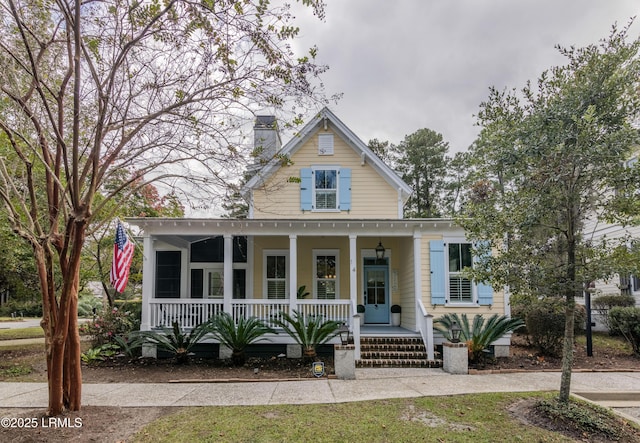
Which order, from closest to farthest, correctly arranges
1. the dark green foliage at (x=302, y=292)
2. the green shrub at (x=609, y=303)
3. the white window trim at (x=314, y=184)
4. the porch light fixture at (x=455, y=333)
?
the porch light fixture at (x=455, y=333)
the dark green foliage at (x=302, y=292)
the white window trim at (x=314, y=184)
the green shrub at (x=609, y=303)

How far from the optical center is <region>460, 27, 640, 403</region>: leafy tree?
524 centimetres

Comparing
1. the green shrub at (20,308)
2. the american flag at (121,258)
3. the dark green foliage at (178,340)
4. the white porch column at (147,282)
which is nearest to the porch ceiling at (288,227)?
the white porch column at (147,282)

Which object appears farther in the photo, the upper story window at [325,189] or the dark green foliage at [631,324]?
the upper story window at [325,189]

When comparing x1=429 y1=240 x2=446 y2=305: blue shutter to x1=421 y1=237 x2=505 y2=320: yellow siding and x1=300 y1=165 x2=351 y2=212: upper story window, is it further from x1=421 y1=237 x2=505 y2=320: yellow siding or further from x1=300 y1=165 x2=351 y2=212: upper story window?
x1=300 y1=165 x2=351 y2=212: upper story window

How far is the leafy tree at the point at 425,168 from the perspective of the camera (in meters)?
27.0

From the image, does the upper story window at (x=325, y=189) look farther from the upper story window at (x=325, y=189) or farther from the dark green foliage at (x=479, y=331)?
the dark green foliage at (x=479, y=331)

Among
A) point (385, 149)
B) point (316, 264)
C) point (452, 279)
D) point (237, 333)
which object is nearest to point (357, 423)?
point (237, 333)

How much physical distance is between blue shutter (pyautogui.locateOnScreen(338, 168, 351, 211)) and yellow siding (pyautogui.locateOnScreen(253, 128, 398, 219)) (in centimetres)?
14

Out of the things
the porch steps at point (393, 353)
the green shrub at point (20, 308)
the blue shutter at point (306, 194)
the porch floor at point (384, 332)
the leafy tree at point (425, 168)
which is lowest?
the green shrub at point (20, 308)

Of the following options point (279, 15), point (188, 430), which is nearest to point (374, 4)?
point (279, 15)

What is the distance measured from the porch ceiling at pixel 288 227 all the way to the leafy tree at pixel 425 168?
1606 centimetres

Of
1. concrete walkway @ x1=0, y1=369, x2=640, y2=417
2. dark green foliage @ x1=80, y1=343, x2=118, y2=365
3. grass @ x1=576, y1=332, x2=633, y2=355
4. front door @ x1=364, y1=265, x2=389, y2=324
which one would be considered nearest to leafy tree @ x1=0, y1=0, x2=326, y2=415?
concrete walkway @ x1=0, y1=369, x2=640, y2=417

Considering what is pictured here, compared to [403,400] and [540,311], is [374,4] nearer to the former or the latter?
[403,400]

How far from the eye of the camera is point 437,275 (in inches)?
436
